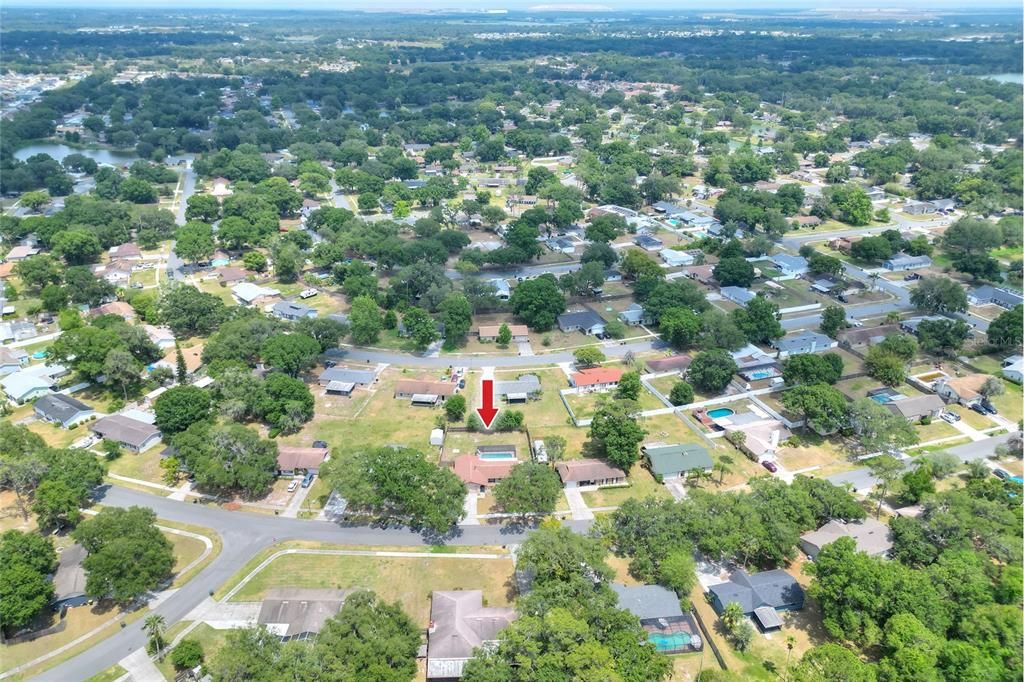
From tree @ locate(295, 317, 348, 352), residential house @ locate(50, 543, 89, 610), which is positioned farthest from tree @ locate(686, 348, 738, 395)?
residential house @ locate(50, 543, 89, 610)

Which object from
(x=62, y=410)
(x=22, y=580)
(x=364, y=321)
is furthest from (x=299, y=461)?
(x=62, y=410)

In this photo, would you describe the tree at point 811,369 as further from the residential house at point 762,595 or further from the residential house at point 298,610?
the residential house at point 298,610

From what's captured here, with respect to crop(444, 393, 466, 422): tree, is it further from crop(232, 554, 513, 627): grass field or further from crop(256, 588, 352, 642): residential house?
crop(256, 588, 352, 642): residential house

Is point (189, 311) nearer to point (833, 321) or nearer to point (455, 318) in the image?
point (455, 318)

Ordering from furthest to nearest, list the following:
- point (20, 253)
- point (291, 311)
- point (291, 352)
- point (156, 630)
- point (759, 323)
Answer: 1. point (20, 253)
2. point (291, 311)
3. point (759, 323)
4. point (291, 352)
5. point (156, 630)

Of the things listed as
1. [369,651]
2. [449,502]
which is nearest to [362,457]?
[449,502]

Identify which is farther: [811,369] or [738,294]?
[738,294]

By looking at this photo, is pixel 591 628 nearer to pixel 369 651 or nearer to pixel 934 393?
pixel 369 651
